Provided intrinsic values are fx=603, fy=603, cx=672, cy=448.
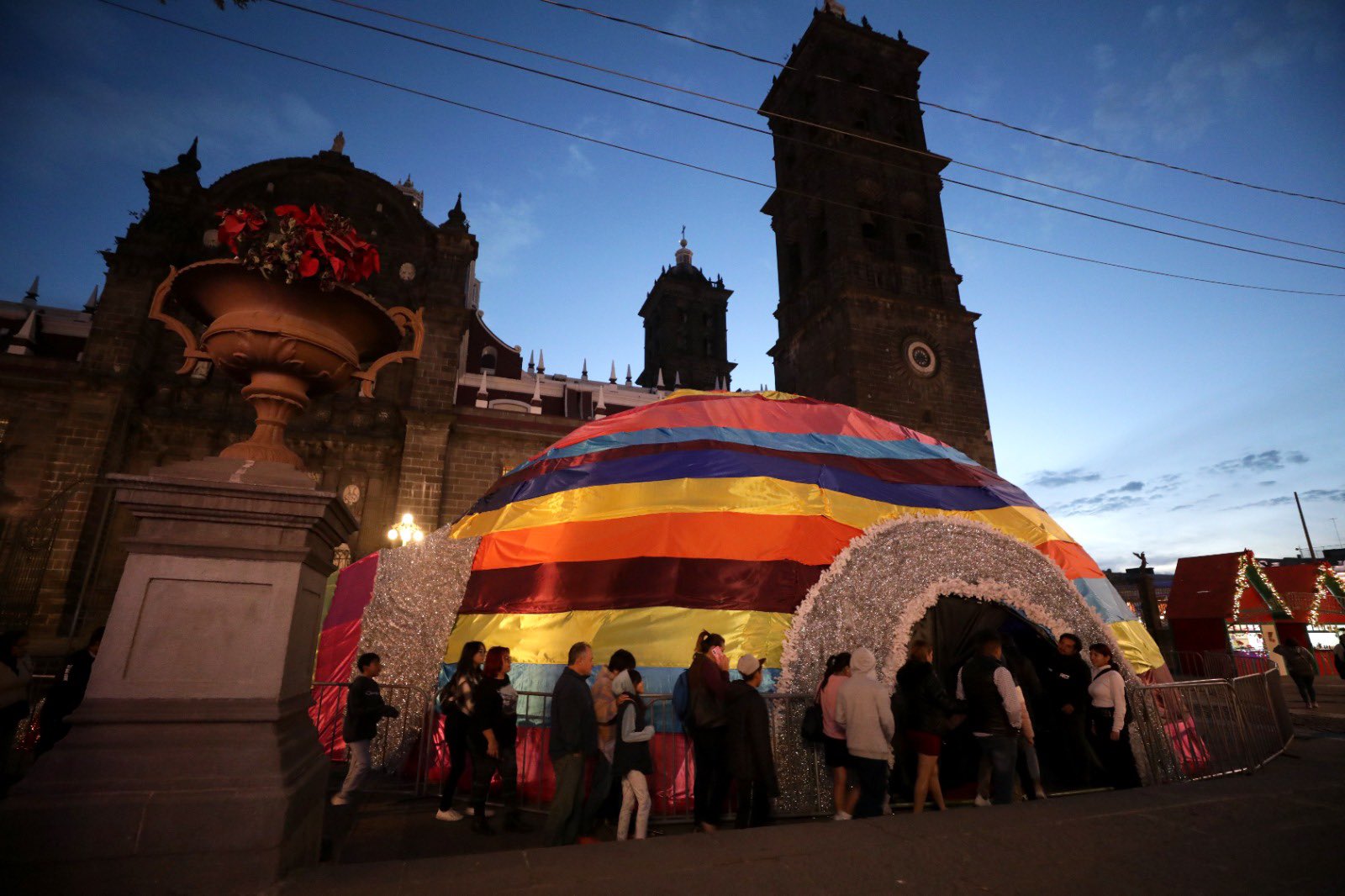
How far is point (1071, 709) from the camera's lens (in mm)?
6461

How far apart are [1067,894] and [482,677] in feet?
15.4

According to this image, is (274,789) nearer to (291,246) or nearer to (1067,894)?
(291,246)

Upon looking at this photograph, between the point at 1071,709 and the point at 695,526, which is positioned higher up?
the point at 695,526

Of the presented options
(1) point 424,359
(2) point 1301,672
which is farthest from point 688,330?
(2) point 1301,672

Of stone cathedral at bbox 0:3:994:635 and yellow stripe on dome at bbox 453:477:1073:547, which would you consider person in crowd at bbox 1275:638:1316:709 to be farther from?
stone cathedral at bbox 0:3:994:635

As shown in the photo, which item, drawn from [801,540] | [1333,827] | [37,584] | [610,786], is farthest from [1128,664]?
[37,584]

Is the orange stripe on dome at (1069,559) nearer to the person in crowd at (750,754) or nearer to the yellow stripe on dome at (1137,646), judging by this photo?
the yellow stripe on dome at (1137,646)

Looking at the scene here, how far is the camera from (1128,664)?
7496mm

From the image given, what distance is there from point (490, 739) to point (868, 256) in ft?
104

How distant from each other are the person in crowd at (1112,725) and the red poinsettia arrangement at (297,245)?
7976 mm

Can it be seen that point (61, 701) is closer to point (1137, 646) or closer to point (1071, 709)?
point (1071, 709)

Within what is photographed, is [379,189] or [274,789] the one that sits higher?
[379,189]

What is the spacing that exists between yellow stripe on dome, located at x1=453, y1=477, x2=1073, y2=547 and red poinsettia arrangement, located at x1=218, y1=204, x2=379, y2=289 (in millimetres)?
4203

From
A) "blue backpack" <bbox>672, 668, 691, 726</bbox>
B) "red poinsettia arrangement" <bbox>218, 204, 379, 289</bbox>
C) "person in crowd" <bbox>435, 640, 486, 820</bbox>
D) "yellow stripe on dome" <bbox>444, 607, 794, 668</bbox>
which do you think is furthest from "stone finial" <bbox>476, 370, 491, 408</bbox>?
"blue backpack" <bbox>672, 668, 691, 726</bbox>
